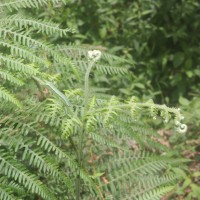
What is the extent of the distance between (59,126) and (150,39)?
2.75 metres

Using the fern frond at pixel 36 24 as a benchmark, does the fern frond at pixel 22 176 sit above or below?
below

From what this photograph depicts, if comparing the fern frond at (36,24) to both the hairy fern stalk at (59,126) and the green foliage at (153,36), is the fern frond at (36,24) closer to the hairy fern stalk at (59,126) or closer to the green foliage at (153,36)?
the hairy fern stalk at (59,126)

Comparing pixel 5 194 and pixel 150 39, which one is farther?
pixel 150 39

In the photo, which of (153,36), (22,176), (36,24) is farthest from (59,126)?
(153,36)

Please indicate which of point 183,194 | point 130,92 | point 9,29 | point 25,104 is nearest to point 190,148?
point 183,194

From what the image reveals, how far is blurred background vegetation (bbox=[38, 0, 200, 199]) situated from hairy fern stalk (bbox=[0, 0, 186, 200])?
5.40ft

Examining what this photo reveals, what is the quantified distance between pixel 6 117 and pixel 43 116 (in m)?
0.17

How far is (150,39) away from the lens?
4727 mm

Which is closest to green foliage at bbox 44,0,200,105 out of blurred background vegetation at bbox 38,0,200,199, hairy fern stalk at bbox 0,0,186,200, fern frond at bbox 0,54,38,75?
blurred background vegetation at bbox 38,0,200,199

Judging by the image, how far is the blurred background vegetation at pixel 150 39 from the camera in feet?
13.9

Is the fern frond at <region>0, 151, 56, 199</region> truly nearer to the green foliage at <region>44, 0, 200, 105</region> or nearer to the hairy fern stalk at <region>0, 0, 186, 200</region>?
the hairy fern stalk at <region>0, 0, 186, 200</region>

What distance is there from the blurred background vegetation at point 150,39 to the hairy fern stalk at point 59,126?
1647 millimetres

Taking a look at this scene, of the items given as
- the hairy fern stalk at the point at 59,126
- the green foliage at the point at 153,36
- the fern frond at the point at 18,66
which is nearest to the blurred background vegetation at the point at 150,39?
the green foliage at the point at 153,36

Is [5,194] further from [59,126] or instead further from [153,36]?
[153,36]
